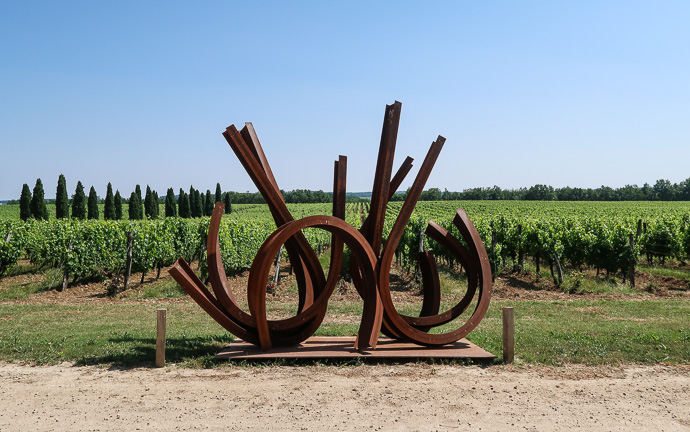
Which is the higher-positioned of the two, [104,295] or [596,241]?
[596,241]

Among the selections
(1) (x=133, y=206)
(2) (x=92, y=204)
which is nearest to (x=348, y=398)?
(2) (x=92, y=204)

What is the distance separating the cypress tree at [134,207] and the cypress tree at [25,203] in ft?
33.8

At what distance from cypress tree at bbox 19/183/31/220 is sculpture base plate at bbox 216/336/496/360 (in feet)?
139

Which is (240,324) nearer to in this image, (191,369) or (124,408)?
(191,369)

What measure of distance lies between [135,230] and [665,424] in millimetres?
16170

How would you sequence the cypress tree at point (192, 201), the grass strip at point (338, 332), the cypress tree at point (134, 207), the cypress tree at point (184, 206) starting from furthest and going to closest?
the cypress tree at point (192, 201), the cypress tree at point (184, 206), the cypress tree at point (134, 207), the grass strip at point (338, 332)

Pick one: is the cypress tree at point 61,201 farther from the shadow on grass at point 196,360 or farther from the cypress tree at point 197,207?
the shadow on grass at point 196,360

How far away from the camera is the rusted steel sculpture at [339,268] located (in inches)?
293

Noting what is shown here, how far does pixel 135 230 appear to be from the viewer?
57.4ft

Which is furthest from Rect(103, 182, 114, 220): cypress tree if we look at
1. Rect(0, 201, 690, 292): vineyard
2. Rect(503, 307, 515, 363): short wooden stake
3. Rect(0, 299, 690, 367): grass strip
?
Rect(503, 307, 515, 363): short wooden stake

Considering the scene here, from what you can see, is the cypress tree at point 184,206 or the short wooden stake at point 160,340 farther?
the cypress tree at point 184,206

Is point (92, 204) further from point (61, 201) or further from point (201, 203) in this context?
point (201, 203)

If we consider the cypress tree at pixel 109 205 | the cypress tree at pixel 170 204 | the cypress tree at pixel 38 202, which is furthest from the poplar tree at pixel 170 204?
the cypress tree at pixel 38 202

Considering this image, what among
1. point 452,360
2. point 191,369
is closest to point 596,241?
point 452,360
